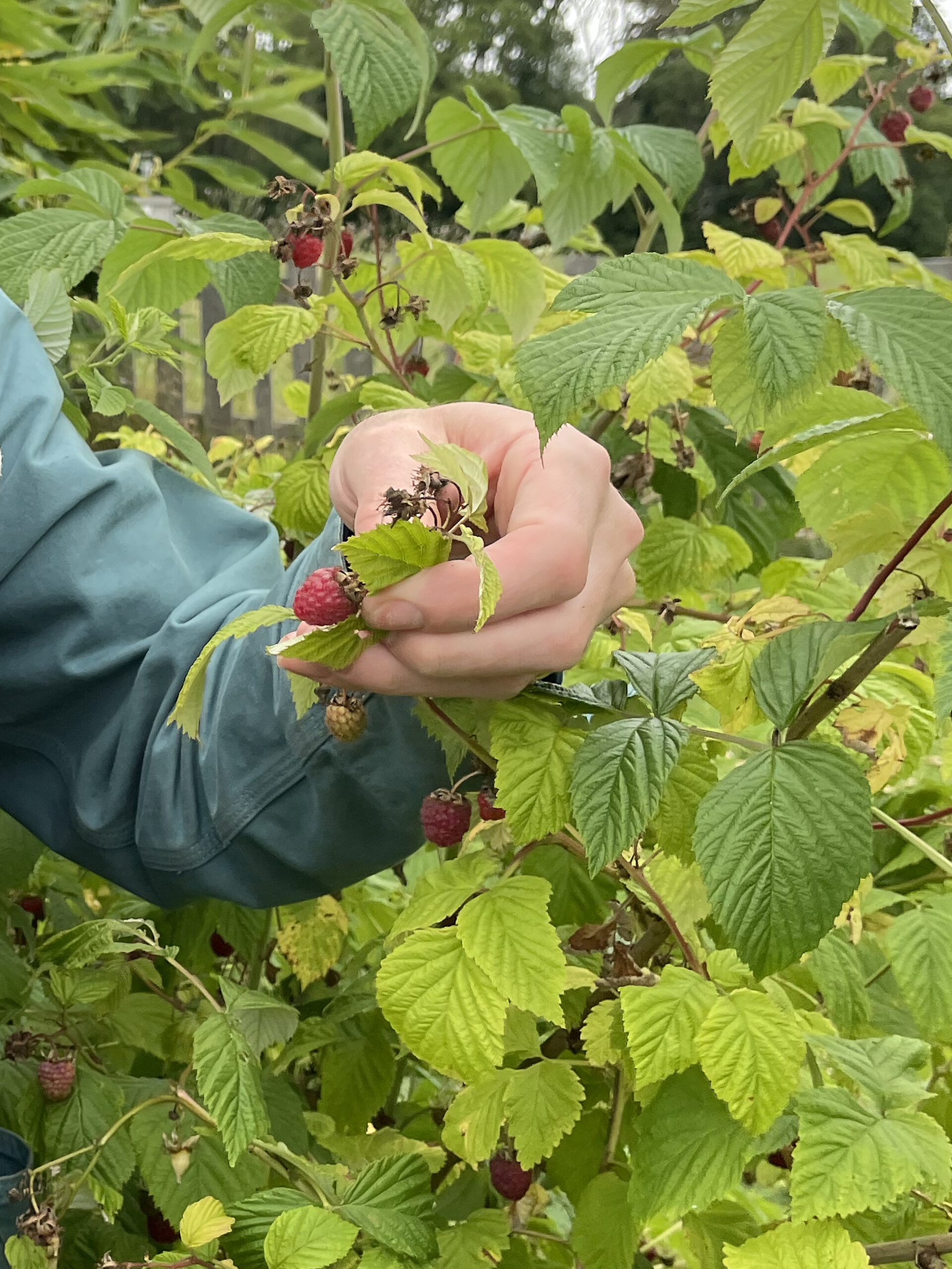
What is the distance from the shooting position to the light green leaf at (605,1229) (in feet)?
1.94

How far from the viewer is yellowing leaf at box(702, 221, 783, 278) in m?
1.05

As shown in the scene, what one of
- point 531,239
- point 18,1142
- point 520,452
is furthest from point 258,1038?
point 531,239

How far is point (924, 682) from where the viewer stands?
0.75 m

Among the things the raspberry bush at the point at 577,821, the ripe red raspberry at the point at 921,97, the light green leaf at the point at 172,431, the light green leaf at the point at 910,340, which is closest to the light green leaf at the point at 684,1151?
the raspberry bush at the point at 577,821

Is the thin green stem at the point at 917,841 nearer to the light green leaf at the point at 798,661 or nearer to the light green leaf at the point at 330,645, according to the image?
the light green leaf at the point at 798,661

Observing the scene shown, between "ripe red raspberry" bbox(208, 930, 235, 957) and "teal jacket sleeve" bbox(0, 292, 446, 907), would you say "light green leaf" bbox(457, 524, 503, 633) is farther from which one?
"ripe red raspberry" bbox(208, 930, 235, 957)

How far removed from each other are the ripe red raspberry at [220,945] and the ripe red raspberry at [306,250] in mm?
568

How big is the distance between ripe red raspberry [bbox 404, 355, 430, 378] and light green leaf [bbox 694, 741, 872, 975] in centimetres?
73

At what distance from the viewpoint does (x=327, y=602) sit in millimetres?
463

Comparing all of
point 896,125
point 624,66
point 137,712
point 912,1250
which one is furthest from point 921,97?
point 912,1250

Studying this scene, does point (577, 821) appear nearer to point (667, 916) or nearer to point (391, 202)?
point (667, 916)

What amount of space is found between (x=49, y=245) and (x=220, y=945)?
2.00ft

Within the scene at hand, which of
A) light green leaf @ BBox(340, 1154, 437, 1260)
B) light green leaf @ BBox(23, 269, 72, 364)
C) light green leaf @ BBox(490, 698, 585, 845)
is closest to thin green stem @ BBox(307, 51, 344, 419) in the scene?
light green leaf @ BBox(23, 269, 72, 364)

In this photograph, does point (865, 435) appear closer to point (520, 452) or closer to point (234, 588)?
point (520, 452)
